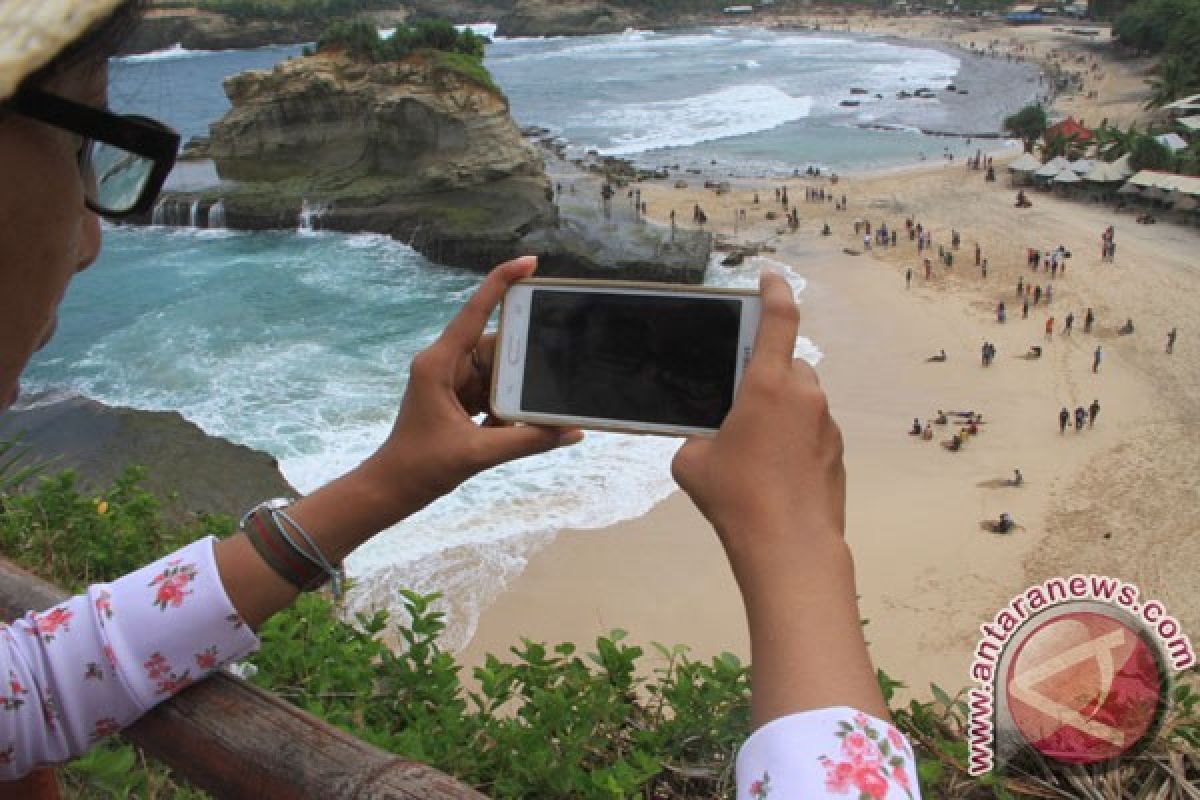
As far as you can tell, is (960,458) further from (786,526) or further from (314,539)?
(786,526)

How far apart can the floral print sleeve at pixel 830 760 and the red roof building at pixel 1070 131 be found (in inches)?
1590

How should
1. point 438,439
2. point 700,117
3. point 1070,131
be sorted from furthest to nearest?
point 700,117 → point 1070,131 → point 438,439

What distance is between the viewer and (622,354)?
189 cm

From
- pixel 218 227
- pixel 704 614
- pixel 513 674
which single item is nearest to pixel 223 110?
pixel 218 227

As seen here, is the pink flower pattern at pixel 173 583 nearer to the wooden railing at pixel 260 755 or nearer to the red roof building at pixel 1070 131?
the wooden railing at pixel 260 755

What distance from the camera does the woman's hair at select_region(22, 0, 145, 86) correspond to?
0.95 metres

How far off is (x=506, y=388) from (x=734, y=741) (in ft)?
3.92

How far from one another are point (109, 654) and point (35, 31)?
1.06m

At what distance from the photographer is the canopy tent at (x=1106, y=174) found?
99.2 ft

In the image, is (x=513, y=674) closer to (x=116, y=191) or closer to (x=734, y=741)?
(x=734, y=741)

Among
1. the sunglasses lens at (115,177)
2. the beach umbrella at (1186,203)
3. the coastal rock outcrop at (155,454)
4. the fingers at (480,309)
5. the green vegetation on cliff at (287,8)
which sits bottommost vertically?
the coastal rock outcrop at (155,454)

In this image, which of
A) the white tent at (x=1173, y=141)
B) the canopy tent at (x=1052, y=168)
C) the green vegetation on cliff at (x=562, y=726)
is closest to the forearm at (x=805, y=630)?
the green vegetation on cliff at (x=562, y=726)

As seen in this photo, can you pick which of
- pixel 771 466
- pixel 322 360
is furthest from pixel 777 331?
pixel 322 360

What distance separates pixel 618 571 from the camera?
1187cm
